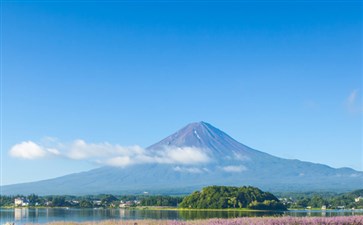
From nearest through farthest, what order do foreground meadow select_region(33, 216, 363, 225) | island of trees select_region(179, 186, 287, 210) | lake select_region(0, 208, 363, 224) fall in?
foreground meadow select_region(33, 216, 363, 225)
lake select_region(0, 208, 363, 224)
island of trees select_region(179, 186, 287, 210)

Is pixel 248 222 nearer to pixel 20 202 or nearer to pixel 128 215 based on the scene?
pixel 128 215

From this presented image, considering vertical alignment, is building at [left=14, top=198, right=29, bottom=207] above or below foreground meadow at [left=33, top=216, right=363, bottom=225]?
above

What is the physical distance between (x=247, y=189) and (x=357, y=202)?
68.6 feet

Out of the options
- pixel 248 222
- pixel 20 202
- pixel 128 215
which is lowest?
pixel 128 215

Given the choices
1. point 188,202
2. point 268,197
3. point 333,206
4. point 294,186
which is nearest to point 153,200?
point 188,202

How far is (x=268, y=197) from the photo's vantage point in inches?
2756

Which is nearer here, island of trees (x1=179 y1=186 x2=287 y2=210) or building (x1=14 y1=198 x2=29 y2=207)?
island of trees (x1=179 y1=186 x2=287 y2=210)

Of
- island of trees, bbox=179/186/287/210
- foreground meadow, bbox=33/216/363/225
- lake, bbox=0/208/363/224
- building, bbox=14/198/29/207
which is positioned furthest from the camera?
building, bbox=14/198/29/207

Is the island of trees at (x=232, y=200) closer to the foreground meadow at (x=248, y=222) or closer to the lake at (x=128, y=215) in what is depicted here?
the lake at (x=128, y=215)

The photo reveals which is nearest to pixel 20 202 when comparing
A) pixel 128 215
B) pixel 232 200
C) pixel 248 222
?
pixel 232 200

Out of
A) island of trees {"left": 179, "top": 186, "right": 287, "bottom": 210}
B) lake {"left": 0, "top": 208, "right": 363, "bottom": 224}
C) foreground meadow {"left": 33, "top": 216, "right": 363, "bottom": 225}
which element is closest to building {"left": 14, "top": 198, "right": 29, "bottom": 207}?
island of trees {"left": 179, "top": 186, "right": 287, "bottom": 210}

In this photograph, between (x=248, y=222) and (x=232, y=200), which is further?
(x=232, y=200)

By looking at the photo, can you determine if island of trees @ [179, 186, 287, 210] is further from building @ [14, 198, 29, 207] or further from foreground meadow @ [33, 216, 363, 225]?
foreground meadow @ [33, 216, 363, 225]

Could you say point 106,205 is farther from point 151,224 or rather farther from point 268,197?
point 151,224
